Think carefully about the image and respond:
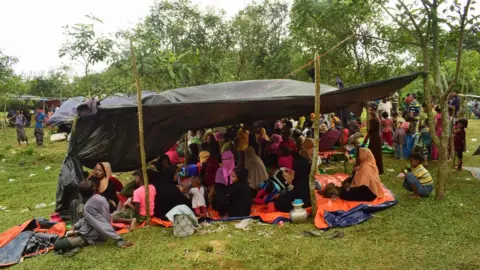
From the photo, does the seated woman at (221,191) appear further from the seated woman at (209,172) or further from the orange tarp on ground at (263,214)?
the seated woman at (209,172)

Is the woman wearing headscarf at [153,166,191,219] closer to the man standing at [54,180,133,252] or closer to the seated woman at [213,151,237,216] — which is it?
the seated woman at [213,151,237,216]

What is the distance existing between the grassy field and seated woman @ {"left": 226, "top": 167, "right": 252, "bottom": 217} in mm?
357

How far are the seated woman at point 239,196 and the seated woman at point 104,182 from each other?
5.99ft

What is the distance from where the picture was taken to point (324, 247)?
4539mm

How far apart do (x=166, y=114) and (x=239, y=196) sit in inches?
66.6

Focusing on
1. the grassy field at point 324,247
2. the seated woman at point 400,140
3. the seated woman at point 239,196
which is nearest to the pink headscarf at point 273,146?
the seated woman at point 400,140

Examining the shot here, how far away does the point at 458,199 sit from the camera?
594 centimetres

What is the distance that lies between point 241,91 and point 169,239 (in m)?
2.38

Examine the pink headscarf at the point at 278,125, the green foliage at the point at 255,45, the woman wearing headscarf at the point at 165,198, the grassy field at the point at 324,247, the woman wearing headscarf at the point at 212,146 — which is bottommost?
the grassy field at the point at 324,247

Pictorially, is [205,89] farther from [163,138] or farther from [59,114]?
[59,114]

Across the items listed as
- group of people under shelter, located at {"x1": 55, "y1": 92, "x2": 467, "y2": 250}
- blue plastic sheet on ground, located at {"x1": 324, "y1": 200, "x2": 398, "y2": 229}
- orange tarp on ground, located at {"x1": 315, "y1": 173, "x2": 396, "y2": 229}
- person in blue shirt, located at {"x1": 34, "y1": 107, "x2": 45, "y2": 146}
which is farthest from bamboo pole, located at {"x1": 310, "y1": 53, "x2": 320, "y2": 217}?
person in blue shirt, located at {"x1": 34, "y1": 107, "x2": 45, "y2": 146}

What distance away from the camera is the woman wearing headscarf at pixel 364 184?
596cm

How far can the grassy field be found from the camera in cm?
412

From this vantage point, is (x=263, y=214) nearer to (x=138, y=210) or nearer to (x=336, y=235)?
(x=336, y=235)
